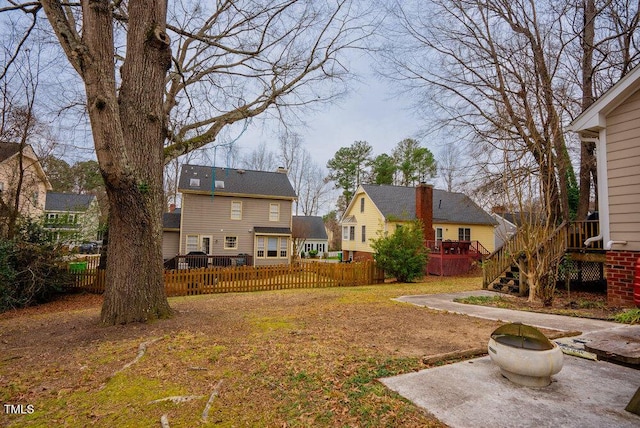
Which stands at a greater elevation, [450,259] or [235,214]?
[235,214]

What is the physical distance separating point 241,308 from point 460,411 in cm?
571

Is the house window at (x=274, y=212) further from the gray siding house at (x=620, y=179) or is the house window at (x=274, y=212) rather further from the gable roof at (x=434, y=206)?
the gray siding house at (x=620, y=179)

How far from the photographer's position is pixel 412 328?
5160mm

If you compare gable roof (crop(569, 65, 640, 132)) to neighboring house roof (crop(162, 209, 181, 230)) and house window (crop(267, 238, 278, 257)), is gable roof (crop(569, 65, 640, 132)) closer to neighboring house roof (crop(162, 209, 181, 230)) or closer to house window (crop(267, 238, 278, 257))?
house window (crop(267, 238, 278, 257))

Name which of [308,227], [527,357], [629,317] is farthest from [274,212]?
[527,357]

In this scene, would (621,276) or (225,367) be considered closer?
(225,367)

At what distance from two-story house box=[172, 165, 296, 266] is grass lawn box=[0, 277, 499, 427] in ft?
49.5

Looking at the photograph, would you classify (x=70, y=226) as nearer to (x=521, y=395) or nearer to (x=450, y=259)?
(x=521, y=395)

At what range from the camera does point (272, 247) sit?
2267 cm

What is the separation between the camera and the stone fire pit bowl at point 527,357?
289 centimetres

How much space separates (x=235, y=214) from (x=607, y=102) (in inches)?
768

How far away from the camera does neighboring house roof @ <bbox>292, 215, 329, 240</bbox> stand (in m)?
33.1

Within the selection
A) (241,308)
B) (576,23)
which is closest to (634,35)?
(576,23)

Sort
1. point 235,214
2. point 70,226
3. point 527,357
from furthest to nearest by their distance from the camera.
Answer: point 235,214, point 70,226, point 527,357
